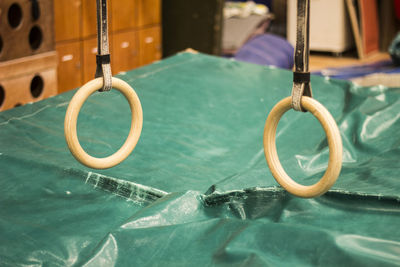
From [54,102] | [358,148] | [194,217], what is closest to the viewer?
[194,217]

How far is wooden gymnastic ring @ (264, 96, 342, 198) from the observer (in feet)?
3.02

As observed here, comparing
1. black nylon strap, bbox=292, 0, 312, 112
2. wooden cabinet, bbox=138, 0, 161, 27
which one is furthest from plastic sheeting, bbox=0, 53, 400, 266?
wooden cabinet, bbox=138, 0, 161, 27

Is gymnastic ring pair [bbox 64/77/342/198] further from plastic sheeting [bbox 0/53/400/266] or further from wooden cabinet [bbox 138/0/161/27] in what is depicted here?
wooden cabinet [bbox 138/0/161/27]

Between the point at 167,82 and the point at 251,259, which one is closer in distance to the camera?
the point at 251,259

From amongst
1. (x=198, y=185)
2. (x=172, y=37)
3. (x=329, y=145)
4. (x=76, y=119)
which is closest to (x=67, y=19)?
(x=172, y=37)

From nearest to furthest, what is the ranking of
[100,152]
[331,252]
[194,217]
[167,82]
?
[331,252] → [194,217] → [100,152] → [167,82]

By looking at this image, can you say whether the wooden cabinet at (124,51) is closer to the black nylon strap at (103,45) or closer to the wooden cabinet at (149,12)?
the wooden cabinet at (149,12)

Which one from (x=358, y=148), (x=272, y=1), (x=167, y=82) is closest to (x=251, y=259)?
(x=358, y=148)

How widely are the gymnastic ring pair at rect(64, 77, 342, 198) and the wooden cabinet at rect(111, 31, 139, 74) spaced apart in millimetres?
2488

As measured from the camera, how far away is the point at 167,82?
221cm

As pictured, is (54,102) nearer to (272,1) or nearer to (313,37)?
(313,37)

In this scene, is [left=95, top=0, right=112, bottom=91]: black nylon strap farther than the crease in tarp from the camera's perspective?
No

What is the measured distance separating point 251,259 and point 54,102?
3.79ft

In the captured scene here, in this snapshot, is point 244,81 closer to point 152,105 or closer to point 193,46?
point 152,105
